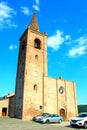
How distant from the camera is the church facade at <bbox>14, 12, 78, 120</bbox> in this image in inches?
1125

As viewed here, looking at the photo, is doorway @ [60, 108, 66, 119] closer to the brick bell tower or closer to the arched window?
the brick bell tower

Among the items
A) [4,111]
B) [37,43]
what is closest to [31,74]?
[37,43]

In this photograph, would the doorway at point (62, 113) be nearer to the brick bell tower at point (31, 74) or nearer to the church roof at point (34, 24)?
the brick bell tower at point (31, 74)

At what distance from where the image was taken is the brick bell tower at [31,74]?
92.4ft

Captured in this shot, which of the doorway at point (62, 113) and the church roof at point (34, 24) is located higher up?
the church roof at point (34, 24)

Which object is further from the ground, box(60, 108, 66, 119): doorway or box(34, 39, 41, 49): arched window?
box(34, 39, 41, 49): arched window

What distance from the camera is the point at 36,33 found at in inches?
1377

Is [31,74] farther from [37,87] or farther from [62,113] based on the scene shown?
[62,113]

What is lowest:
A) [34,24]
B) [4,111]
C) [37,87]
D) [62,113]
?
[62,113]

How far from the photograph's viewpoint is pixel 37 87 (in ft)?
98.8

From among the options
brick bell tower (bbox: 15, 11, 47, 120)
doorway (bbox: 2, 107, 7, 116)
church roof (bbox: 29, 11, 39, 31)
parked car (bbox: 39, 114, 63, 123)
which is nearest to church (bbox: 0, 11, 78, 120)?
brick bell tower (bbox: 15, 11, 47, 120)

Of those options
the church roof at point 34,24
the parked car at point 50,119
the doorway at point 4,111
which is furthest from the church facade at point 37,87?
the parked car at point 50,119

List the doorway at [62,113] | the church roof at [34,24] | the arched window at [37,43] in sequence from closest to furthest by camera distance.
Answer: the doorway at [62,113]
the arched window at [37,43]
the church roof at [34,24]

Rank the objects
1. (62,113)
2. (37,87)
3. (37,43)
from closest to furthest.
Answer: (37,87) → (62,113) → (37,43)
